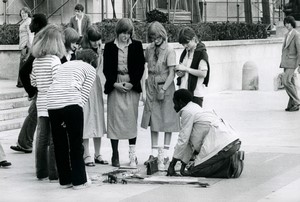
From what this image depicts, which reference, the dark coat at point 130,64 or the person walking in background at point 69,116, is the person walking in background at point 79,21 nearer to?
the dark coat at point 130,64

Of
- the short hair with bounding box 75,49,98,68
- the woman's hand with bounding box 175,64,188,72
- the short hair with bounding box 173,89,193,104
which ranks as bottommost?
the short hair with bounding box 173,89,193,104

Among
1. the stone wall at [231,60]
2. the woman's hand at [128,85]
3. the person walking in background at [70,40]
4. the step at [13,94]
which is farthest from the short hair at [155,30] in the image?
the stone wall at [231,60]

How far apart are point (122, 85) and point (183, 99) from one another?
1.18m

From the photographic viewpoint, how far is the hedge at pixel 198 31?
21391mm

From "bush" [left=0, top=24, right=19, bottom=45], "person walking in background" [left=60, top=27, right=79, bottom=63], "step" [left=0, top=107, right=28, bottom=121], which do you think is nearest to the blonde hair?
"person walking in background" [left=60, top=27, right=79, bottom=63]

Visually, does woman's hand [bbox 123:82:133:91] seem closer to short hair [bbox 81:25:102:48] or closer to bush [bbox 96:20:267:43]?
short hair [bbox 81:25:102:48]

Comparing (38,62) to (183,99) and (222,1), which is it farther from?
(222,1)

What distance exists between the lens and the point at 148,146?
14180mm

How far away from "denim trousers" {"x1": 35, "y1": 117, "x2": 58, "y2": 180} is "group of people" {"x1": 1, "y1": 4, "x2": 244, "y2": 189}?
0.04ft

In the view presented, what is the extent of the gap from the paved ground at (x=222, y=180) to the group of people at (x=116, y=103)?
284mm

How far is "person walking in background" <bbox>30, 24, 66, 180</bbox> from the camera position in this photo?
36.1 feet

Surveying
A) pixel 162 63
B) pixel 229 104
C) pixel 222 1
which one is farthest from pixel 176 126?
pixel 222 1

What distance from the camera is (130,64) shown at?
12133 millimetres

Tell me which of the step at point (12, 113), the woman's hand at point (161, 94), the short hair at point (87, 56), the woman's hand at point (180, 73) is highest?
the short hair at point (87, 56)
